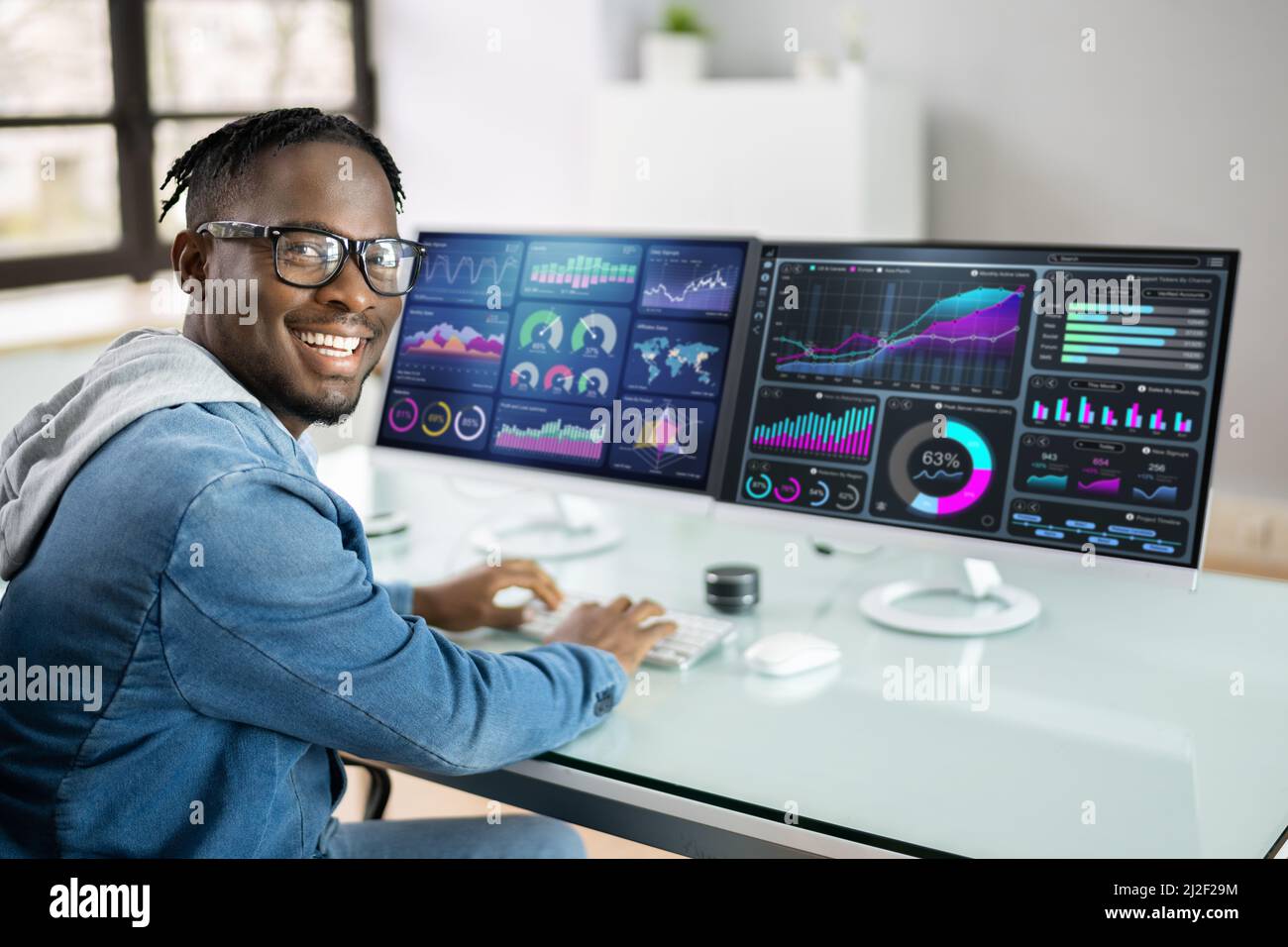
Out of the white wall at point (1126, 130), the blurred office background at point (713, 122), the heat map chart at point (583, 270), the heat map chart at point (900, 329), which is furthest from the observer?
the white wall at point (1126, 130)

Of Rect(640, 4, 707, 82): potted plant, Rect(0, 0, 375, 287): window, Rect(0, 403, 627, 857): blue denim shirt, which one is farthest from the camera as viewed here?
Rect(640, 4, 707, 82): potted plant

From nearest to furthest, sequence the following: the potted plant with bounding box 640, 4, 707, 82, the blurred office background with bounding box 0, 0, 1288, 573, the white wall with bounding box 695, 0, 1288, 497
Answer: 1. the blurred office background with bounding box 0, 0, 1288, 573
2. the white wall with bounding box 695, 0, 1288, 497
3. the potted plant with bounding box 640, 4, 707, 82

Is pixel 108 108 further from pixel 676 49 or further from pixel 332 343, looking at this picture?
pixel 332 343

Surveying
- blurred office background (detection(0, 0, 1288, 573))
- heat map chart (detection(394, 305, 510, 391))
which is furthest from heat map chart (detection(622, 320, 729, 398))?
blurred office background (detection(0, 0, 1288, 573))

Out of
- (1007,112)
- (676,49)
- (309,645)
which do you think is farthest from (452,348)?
(1007,112)

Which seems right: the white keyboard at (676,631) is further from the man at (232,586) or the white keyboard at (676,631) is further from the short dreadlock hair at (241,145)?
the short dreadlock hair at (241,145)

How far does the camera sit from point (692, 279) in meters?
1.88

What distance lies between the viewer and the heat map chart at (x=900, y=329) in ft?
5.46

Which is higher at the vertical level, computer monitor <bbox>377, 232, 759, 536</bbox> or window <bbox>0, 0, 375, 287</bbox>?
window <bbox>0, 0, 375, 287</bbox>

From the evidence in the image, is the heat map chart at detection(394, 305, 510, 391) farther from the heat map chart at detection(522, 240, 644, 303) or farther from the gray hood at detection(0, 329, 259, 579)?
the gray hood at detection(0, 329, 259, 579)

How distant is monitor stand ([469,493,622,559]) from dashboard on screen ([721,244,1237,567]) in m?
0.36

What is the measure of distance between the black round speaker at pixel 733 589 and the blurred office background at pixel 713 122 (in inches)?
83.8

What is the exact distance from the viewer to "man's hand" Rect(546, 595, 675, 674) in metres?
1.57

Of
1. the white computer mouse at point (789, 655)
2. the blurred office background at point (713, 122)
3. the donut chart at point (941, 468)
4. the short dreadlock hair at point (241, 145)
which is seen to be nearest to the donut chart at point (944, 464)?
the donut chart at point (941, 468)
